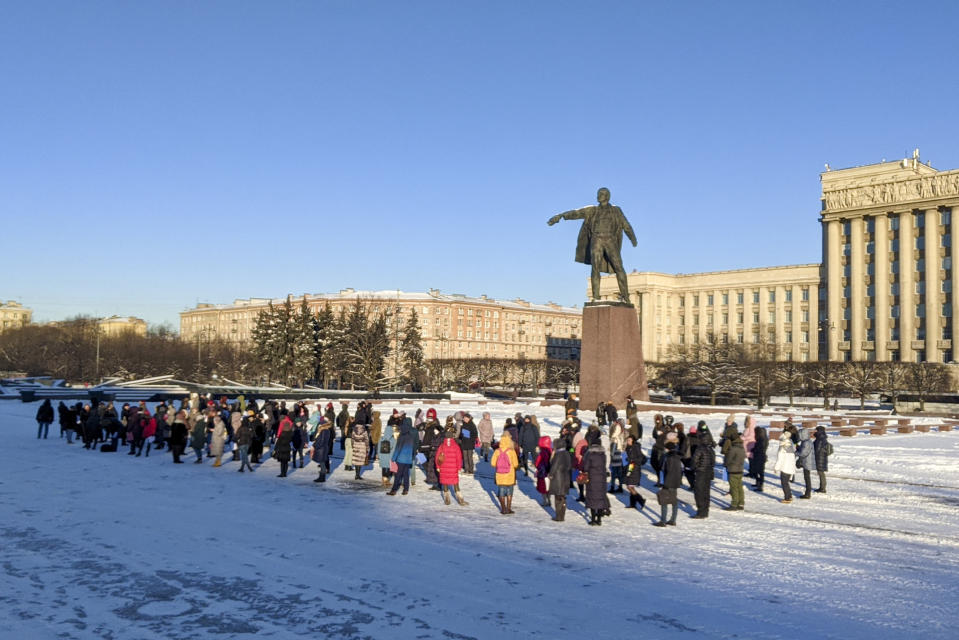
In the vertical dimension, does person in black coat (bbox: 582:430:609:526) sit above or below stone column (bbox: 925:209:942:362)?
below

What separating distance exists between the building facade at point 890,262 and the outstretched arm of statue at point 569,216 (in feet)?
231

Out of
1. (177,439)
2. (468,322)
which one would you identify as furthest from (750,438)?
(468,322)

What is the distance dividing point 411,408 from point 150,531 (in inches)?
1147

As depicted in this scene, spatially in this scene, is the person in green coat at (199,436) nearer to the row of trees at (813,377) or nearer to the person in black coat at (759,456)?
the person in black coat at (759,456)

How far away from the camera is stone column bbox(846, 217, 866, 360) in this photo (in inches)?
3664

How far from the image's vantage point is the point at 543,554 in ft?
35.0

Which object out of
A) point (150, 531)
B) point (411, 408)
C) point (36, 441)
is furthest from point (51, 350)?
point (150, 531)

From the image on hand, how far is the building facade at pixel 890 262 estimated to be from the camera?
86750mm

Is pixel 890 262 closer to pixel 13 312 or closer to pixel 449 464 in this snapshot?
pixel 449 464

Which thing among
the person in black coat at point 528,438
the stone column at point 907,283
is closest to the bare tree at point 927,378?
the stone column at point 907,283

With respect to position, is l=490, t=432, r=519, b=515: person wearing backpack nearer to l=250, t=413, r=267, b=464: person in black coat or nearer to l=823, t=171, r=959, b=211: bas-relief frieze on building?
l=250, t=413, r=267, b=464: person in black coat

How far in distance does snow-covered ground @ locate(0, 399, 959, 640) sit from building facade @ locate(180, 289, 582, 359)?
9866 centimetres

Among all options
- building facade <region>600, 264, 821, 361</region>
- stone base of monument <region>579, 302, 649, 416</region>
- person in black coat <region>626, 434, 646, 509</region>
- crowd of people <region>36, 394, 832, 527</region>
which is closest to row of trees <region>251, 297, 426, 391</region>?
stone base of monument <region>579, 302, 649, 416</region>

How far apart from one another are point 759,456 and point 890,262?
8709 cm
